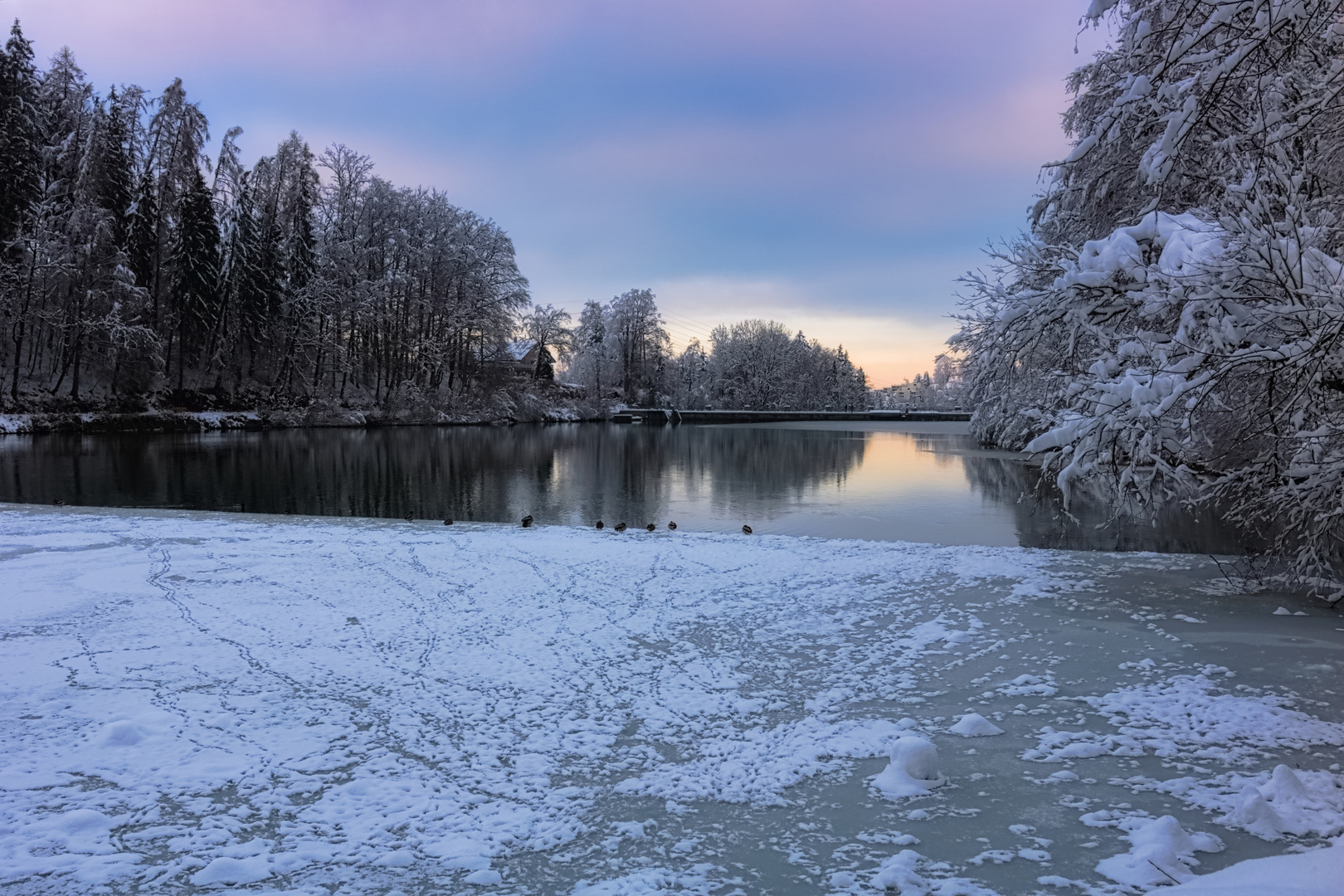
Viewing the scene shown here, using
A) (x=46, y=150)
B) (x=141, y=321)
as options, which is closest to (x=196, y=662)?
(x=141, y=321)

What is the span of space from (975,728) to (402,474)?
900 inches

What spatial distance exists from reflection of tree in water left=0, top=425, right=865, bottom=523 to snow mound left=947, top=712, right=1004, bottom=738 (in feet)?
39.4

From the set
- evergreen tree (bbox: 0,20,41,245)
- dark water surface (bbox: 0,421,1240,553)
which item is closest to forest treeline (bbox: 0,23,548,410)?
evergreen tree (bbox: 0,20,41,245)

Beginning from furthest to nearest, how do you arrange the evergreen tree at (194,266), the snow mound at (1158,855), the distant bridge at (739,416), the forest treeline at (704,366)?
the forest treeline at (704,366) < the distant bridge at (739,416) < the evergreen tree at (194,266) < the snow mound at (1158,855)

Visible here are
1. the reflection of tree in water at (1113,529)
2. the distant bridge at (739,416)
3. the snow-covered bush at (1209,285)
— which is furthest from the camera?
the distant bridge at (739,416)

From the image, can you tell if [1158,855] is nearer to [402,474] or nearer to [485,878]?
[485,878]

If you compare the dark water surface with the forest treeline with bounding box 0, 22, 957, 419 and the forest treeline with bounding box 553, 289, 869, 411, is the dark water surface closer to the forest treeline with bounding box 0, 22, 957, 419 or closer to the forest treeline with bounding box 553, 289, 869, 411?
the forest treeline with bounding box 0, 22, 957, 419

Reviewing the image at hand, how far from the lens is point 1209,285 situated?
5602 millimetres

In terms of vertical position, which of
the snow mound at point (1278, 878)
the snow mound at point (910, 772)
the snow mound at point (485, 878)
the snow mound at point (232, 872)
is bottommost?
the snow mound at point (485, 878)

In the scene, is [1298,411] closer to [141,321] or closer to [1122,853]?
[1122,853]

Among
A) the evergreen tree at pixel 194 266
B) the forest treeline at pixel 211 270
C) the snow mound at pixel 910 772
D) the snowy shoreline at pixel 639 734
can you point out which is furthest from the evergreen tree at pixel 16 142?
the snow mound at pixel 910 772

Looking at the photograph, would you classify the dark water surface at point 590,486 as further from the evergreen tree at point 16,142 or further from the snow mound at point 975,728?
the evergreen tree at point 16,142

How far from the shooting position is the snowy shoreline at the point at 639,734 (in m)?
3.19

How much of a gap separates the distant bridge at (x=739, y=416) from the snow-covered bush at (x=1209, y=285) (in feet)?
237
